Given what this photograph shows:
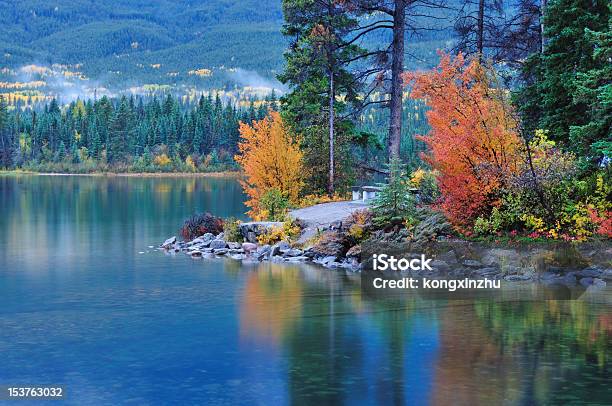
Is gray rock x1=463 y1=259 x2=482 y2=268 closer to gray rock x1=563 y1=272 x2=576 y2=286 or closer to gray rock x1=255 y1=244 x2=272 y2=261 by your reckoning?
gray rock x1=563 y1=272 x2=576 y2=286

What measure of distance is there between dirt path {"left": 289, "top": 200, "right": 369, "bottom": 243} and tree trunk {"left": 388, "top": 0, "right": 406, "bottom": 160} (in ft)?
9.98

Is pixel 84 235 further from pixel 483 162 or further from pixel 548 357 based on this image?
pixel 548 357

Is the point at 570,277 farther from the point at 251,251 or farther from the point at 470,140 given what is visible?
the point at 251,251

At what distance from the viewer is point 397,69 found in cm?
3800

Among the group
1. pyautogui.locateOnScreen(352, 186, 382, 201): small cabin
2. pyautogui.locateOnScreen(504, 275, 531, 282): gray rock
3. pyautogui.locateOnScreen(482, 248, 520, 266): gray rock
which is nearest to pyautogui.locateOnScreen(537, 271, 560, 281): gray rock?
pyautogui.locateOnScreen(504, 275, 531, 282): gray rock

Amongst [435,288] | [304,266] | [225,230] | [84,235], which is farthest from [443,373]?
[84,235]

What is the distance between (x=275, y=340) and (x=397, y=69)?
20.2 metres

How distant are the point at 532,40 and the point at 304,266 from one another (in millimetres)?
15869

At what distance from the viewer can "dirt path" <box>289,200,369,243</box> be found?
115 feet

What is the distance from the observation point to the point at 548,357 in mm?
18703

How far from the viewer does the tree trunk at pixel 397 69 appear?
3794 cm

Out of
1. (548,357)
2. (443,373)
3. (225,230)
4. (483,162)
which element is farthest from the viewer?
(225,230)

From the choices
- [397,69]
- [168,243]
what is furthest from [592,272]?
[168,243]

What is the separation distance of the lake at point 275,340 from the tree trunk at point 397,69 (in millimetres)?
9073
